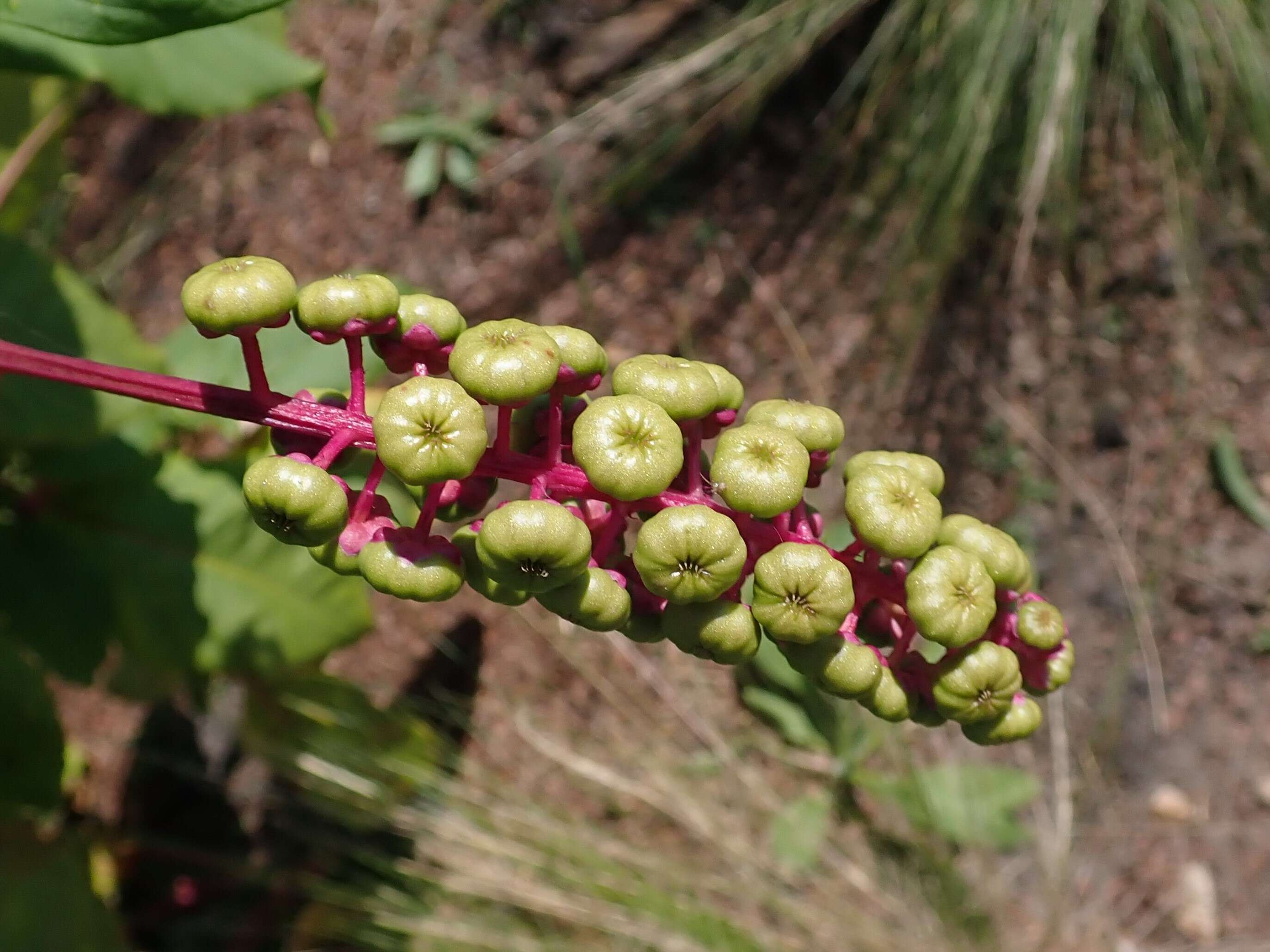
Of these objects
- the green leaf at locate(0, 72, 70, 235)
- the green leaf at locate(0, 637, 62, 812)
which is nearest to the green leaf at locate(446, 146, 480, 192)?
the green leaf at locate(0, 72, 70, 235)

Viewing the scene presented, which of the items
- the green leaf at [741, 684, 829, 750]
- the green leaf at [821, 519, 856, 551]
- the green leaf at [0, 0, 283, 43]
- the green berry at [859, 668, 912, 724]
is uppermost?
the green leaf at [0, 0, 283, 43]

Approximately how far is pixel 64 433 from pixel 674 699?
9.70 feet

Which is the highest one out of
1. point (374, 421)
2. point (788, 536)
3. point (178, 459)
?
point (374, 421)

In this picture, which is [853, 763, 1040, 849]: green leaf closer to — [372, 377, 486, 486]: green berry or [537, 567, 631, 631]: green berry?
[537, 567, 631, 631]: green berry

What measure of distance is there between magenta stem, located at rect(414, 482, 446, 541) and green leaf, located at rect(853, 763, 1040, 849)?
336cm

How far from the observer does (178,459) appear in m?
3.51

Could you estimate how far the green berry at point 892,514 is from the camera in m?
1.72

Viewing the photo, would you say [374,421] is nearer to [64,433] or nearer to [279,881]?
[64,433]

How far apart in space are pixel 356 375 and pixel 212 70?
1.93 meters

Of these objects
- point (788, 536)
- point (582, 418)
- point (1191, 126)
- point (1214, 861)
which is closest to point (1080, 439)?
point (1191, 126)

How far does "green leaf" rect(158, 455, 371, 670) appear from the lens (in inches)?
134

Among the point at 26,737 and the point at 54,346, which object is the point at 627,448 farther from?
the point at 26,737

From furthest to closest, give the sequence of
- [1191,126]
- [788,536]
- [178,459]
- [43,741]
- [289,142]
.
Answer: [289,142]
[1191,126]
[178,459]
[43,741]
[788,536]

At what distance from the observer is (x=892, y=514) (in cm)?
174
